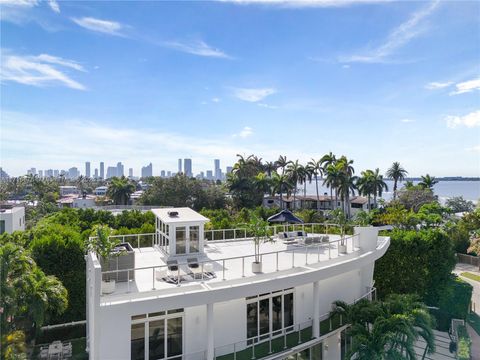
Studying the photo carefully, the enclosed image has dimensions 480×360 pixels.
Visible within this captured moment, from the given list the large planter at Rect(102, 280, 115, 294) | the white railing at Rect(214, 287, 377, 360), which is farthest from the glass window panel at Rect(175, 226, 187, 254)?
the white railing at Rect(214, 287, 377, 360)

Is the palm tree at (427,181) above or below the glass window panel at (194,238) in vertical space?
above

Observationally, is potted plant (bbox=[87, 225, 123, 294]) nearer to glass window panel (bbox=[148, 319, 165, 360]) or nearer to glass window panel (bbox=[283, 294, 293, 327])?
glass window panel (bbox=[148, 319, 165, 360])

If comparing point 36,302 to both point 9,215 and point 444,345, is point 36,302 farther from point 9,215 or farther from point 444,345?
point 9,215

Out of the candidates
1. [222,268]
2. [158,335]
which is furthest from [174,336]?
[222,268]

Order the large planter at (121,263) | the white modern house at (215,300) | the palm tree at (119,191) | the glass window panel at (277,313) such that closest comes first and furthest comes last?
1. the white modern house at (215,300)
2. the large planter at (121,263)
3. the glass window panel at (277,313)
4. the palm tree at (119,191)

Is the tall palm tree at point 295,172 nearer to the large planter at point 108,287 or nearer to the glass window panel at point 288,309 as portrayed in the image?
the glass window panel at point 288,309

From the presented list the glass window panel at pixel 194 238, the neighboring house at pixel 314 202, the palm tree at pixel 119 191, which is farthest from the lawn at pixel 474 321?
the palm tree at pixel 119 191
